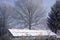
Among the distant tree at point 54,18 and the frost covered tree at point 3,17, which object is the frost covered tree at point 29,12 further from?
the distant tree at point 54,18

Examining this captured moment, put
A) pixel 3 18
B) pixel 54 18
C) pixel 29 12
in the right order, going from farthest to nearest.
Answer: pixel 29 12, pixel 3 18, pixel 54 18

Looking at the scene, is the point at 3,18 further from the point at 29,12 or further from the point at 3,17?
the point at 29,12

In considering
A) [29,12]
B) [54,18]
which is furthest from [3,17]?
[54,18]

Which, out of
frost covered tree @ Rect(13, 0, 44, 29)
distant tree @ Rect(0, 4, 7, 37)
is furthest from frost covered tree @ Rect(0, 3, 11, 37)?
frost covered tree @ Rect(13, 0, 44, 29)

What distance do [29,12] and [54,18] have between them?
281 centimetres

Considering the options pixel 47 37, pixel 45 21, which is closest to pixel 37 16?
pixel 45 21

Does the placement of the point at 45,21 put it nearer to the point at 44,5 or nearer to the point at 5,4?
the point at 44,5

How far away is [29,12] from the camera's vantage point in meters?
13.1

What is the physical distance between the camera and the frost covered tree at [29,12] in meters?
13.0

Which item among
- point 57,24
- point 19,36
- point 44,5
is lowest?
point 57,24

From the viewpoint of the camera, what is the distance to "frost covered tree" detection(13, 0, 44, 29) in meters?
13.0

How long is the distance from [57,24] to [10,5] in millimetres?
5119

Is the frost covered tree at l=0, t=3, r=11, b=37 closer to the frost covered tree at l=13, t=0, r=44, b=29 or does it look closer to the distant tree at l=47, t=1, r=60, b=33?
the frost covered tree at l=13, t=0, r=44, b=29

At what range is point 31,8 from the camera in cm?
1317
